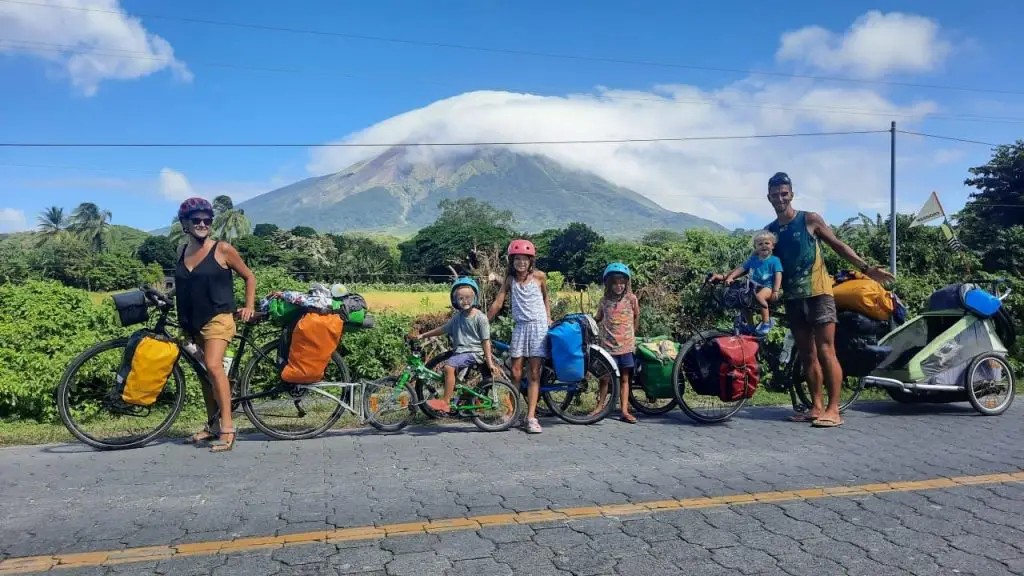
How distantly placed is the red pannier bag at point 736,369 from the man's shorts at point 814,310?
56 cm

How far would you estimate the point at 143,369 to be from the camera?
557 centimetres

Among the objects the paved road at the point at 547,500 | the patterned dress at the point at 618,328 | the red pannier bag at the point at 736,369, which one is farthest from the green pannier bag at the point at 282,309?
the red pannier bag at the point at 736,369

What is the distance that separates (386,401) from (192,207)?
2.23 metres

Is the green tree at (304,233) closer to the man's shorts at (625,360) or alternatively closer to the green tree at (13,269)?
the green tree at (13,269)

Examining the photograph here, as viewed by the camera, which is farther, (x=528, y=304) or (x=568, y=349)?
(x=528, y=304)

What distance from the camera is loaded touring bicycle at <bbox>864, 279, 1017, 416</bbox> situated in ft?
23.0

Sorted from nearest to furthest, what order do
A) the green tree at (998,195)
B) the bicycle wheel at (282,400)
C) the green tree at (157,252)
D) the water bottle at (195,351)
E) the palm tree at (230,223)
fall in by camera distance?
the water bottle at (195,351)
the bicycle wheel at (282,400)
the green tree at (998,195)
the green tree at (157,252)
the palm tree at (230,223)

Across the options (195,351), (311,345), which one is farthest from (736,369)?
(195,351)

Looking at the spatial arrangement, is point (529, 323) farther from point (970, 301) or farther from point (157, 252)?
point (157, 252)

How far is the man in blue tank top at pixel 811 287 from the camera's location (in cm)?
651

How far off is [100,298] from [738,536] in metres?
7.59

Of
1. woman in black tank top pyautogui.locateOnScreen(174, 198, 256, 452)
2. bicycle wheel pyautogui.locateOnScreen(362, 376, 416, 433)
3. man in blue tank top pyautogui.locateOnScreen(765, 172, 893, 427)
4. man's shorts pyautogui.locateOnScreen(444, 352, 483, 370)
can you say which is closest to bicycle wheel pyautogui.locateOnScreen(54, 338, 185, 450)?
woman in black tank top pyautogui.locateOnScreen(174, 198, 256, 452)

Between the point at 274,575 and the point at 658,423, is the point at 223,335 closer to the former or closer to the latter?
the point at 274,575

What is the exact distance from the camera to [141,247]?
83812 millimetres
